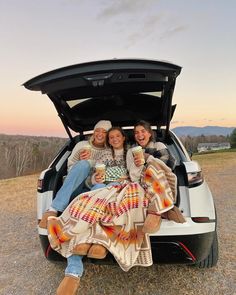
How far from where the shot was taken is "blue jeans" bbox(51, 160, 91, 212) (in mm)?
3034

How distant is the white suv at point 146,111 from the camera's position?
9.14 ft

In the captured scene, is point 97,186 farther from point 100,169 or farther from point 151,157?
point 151,157

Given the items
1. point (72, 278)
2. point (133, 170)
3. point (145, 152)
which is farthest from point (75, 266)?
point (145, 152)

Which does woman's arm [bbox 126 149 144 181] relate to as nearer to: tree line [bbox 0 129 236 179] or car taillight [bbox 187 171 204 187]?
car taillight [bbox 187 171 204 187]

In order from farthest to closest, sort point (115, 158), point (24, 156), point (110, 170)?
point (24, 156) → point (115, 158) → point (110, 170)

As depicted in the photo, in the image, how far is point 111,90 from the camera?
12.0ft

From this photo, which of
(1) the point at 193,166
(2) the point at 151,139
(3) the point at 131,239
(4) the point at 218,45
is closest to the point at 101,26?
(4) the point at 218,45

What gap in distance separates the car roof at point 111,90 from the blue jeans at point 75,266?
1.46 metres

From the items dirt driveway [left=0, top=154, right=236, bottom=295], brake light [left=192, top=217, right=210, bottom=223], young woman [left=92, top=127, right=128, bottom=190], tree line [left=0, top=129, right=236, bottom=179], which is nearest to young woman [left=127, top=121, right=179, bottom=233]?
young woman [left=92, top=127, right=128, bottom=190]

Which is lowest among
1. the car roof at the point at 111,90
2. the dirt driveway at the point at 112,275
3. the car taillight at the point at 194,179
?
the dirt driveway at the point at 112,275

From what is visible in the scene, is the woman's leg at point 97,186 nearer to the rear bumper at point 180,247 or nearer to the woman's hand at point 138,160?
the woman's hand at point 138,160

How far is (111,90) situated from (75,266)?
1.80 metres

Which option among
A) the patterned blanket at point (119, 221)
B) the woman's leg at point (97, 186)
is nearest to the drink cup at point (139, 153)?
the patterned blanket at point (119, 221)

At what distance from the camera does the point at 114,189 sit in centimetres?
296
